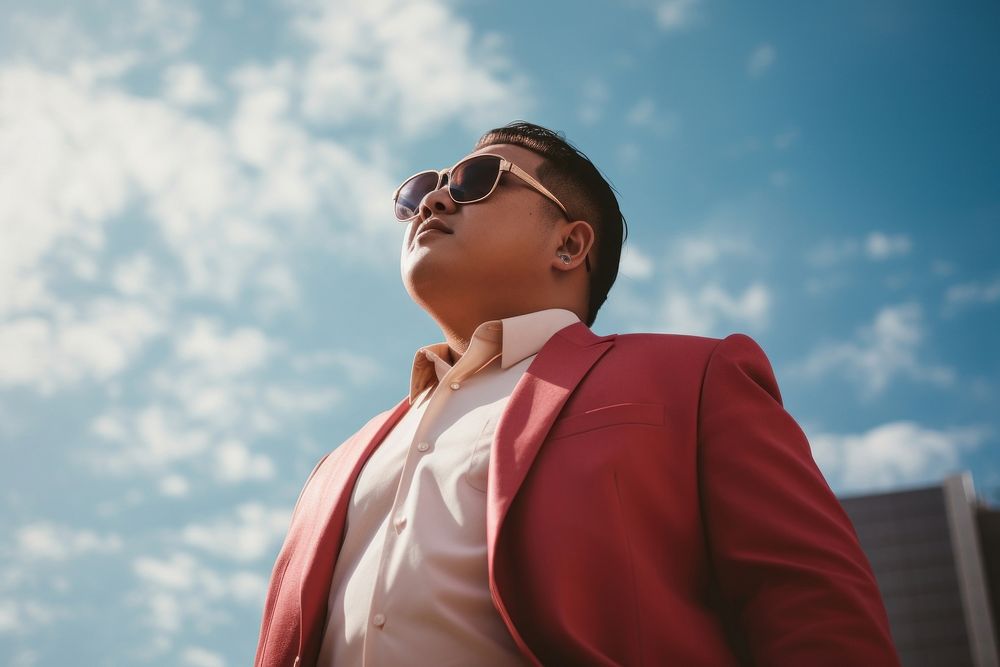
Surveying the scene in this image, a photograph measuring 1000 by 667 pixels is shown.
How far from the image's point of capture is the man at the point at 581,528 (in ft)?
7.32

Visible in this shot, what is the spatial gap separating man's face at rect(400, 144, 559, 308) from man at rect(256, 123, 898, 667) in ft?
0.91

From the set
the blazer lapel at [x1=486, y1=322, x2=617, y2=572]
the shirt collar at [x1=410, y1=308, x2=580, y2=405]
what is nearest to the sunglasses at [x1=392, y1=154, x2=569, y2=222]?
the shirt collar at [x1=410, y1=308, x2=580, y2=405]

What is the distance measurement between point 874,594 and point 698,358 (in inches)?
33.5

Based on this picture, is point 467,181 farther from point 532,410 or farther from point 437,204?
point 532,410

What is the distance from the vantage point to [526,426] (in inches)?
104

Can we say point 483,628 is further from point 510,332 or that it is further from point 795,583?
point 510,332

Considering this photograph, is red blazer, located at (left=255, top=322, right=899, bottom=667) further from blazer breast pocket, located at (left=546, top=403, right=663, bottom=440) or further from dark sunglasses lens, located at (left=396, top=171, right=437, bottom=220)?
dark sunglasses lens, located at (left=396, top=171, right=437, bottom=220)

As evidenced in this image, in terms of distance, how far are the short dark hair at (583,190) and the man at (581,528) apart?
818 millimetres

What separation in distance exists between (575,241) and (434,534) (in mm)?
1667

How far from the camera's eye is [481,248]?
3.57 m

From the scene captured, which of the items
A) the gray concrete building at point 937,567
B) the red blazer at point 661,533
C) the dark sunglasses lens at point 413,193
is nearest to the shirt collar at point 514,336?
the red blazer at point 661,533

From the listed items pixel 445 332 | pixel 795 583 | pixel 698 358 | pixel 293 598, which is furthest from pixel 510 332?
pixel 795 583

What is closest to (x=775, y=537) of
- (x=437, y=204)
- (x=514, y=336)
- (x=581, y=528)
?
(x=581, y=528)

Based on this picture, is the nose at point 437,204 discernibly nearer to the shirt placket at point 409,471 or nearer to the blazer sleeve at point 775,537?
the shirt placket at point 409,471
